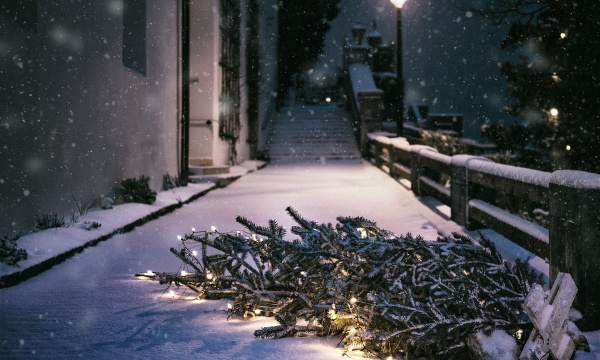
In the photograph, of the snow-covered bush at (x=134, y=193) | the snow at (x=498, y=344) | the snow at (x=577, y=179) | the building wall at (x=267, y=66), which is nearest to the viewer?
the snow at (x=498, y=344)

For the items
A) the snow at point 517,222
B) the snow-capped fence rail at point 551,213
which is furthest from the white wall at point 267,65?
the snow at point 517,222

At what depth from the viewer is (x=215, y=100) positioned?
546 inches

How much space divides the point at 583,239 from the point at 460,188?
11.2 feet

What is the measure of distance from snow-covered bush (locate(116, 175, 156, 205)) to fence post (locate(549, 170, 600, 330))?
6.36m

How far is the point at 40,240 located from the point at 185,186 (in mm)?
6103

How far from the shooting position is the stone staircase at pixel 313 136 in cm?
2044

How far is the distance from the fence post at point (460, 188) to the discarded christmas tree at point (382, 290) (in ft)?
9.83

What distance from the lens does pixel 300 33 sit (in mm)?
28562

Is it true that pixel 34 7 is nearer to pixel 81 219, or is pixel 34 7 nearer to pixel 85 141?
pixel 85 141

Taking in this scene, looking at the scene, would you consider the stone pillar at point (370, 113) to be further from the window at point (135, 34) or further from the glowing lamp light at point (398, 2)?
the window at point (135, 34)

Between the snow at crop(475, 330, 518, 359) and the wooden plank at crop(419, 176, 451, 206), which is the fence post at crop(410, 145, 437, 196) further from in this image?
the snow at crop(475, 330, 518, 359)

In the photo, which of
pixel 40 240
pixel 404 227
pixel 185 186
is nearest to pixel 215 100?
pixel 185 186

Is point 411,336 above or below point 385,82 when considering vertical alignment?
below

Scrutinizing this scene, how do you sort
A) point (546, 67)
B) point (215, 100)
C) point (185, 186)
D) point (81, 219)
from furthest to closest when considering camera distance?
point (215, 100)
point (185, 186)
point (546, 67)
point (81, 219)
